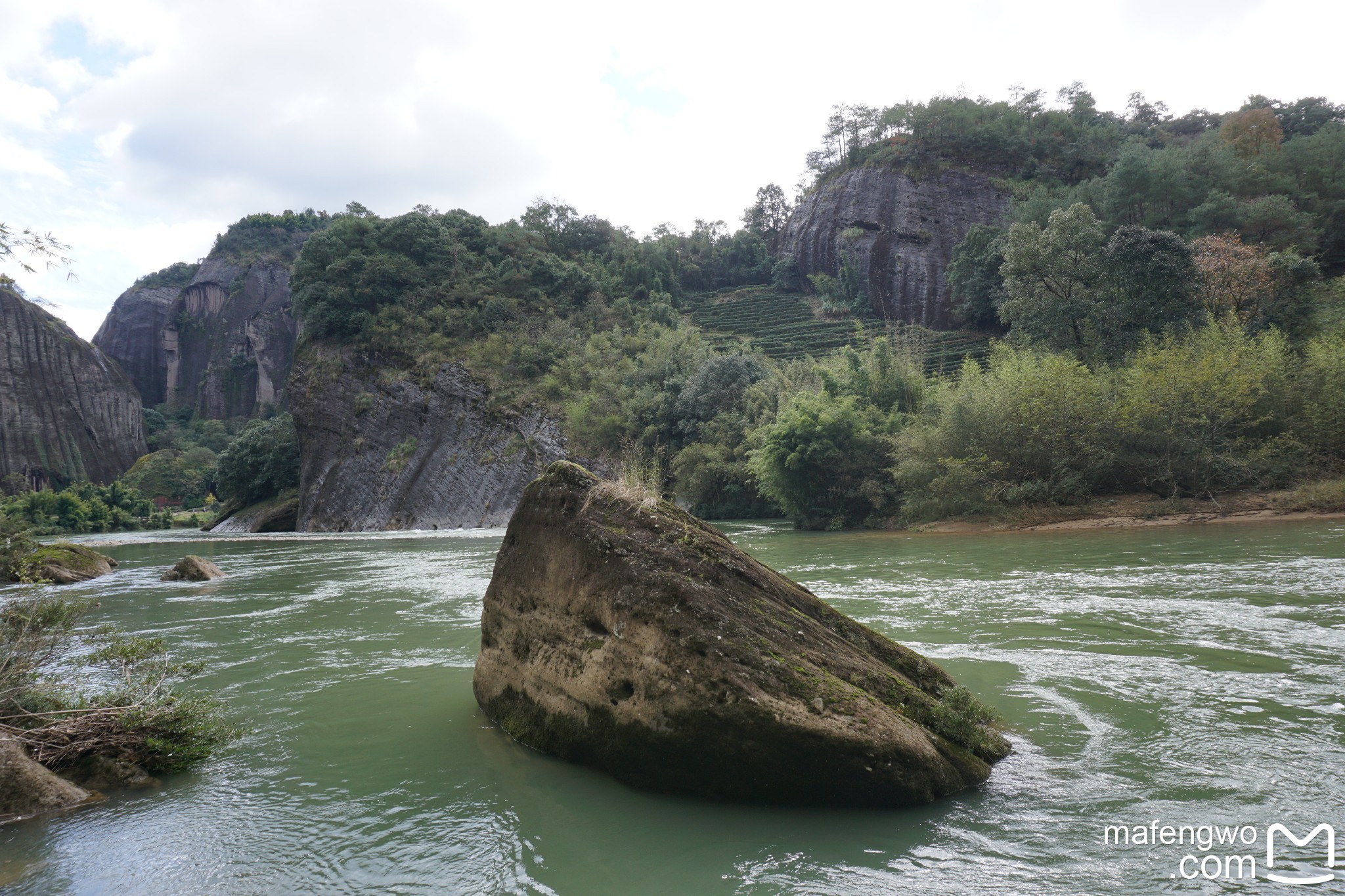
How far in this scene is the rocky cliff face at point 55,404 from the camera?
7738cm

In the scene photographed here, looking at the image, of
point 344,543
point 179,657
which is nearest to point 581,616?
point 179,657

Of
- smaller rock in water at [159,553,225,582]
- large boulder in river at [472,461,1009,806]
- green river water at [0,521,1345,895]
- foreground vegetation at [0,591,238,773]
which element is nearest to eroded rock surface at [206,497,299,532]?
smaller rock in water at [159,553,225,582]

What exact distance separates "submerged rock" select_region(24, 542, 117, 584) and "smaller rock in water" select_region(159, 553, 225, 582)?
2.26m

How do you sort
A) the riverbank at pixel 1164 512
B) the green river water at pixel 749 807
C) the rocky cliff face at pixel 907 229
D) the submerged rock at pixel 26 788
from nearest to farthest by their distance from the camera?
1. the green river water at pixel 749 807
2. the submerged rock at pixel 26 788
3. the riverbank at pixel 1164 512
4. the rocky cliff face at pixel 907 229

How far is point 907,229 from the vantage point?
249 feet

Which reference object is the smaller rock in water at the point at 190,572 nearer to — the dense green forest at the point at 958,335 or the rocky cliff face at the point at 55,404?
the dense green forest at the point at 958,335

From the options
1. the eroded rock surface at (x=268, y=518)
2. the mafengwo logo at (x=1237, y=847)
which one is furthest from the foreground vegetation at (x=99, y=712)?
the eroded rock surface at (x=268, y=518)

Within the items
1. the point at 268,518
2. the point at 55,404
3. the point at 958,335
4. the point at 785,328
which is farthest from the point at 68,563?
the point at 55,404

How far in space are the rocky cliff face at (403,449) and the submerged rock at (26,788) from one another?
44.1 metres

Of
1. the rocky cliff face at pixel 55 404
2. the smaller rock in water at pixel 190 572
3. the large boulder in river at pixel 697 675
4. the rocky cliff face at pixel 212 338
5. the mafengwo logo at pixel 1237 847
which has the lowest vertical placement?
the smaller rock in water at pixel 190 572

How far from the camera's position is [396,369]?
5916 centimetres

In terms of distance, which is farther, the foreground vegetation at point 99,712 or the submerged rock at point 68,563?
the submerged rock at point 68,563

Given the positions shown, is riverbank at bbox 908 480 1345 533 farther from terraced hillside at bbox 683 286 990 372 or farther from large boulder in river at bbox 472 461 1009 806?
large boulder in river at bbox 472 461 1009 806

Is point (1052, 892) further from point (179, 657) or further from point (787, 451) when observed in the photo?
point (787, 451)
